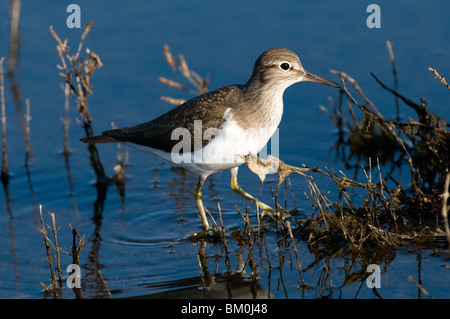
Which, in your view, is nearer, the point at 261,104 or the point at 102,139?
the point at 261,104

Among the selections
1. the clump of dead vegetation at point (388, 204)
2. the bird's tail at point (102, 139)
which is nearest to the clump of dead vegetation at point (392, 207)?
the clump of dead vegetation at point (388, 204)

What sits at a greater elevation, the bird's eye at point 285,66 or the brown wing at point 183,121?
the bird's eye at point 285,66

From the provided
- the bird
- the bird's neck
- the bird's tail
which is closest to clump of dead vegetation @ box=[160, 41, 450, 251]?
the bird

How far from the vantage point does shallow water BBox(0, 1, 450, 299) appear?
549 cm

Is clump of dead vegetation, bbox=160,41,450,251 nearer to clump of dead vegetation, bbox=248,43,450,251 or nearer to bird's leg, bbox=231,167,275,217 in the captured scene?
clump of dead vegetation, bbox=248,43,450,251

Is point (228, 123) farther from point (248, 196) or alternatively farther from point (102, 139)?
point (102, 139)

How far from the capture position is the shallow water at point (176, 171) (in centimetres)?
549

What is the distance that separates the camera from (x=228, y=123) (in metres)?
6.17

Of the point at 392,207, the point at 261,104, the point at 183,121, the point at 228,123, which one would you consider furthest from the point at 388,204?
the point at 183,121

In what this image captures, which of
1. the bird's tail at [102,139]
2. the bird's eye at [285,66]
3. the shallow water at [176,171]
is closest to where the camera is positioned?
the shallow water at [176,171]

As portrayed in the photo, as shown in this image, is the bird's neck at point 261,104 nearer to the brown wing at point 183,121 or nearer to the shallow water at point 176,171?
the brown wing at point 183,121

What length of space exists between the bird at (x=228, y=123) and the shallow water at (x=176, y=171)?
0.85m

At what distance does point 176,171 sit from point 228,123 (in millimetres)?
2452

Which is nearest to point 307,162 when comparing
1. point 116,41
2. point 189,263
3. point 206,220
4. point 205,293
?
point 206,220
